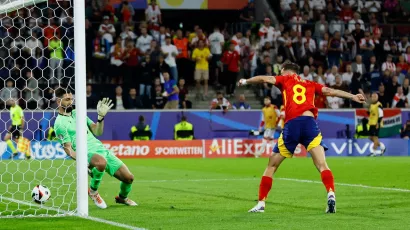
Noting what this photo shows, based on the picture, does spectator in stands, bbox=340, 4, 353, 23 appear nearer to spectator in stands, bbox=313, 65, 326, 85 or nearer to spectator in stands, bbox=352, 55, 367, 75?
spectator in stands, bbox=352, 55, 367, 75

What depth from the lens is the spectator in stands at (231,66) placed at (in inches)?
1216

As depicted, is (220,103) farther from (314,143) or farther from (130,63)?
(314,143)

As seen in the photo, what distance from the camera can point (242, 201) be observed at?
12688 millimetres

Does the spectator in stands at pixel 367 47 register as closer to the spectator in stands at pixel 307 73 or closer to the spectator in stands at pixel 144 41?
the spectator in stands at pixel 307 73

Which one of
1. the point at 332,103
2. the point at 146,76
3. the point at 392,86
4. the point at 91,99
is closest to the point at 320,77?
the point at 332,103

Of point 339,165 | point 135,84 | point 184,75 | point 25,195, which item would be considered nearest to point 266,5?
point 184,75

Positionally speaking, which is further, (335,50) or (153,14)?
(335,50)

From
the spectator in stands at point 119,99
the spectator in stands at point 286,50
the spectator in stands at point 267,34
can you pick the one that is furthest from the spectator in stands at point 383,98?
the spectator in stands at point 119,99

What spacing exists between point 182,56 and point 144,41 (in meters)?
1.57

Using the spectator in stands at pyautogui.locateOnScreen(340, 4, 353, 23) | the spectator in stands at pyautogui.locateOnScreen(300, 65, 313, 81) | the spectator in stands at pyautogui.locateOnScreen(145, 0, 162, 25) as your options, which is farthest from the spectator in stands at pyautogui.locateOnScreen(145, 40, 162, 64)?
the spectator in stands at pyautogui.locateOnScreen(340, 4, 353, 23)

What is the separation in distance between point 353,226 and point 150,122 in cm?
2089

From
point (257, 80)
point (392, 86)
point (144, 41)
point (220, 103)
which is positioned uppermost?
point (144, 41)

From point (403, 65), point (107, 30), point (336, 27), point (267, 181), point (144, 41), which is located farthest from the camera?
point (336, 27)

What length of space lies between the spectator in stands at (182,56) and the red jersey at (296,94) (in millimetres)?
19699
